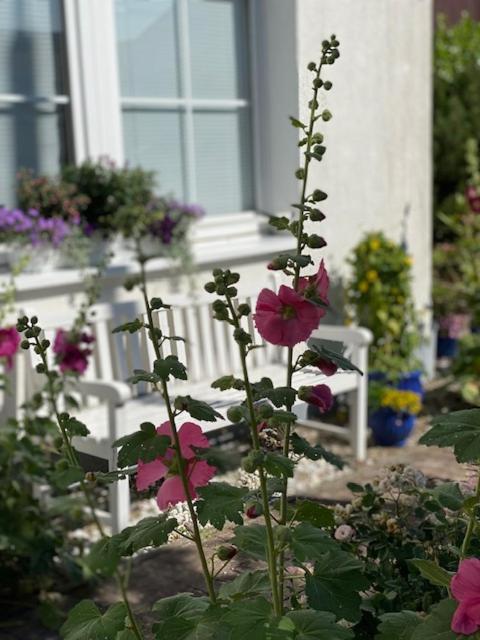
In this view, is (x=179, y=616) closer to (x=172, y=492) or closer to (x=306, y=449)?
(x=172, y=492)

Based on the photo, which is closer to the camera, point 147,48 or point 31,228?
point 31,228

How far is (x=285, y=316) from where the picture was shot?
111 centimetres

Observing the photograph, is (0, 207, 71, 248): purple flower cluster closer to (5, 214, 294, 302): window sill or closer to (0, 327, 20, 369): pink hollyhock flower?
(5, 214, 294, 302): window sill

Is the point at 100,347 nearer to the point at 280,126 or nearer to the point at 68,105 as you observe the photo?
the point at 68,105

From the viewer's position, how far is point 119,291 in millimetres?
4230

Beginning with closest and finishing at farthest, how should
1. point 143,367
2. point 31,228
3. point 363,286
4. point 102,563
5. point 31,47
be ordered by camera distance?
point 102,563 < point 143,367 < point 31,228 < point 31,47 < point 363,286

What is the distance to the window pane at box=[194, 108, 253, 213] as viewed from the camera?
4793 mm

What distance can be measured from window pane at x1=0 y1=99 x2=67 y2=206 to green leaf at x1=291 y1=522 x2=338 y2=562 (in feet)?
10.9

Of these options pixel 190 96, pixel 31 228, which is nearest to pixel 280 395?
pixel 31 228

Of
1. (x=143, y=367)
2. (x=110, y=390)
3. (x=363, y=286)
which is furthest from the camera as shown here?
(x=363, y=286)

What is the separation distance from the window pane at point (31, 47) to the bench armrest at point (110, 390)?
146 centimetres

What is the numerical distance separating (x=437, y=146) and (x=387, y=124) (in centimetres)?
275

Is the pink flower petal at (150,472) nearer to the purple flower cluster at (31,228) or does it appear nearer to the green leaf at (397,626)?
the green leaf at (397,626)

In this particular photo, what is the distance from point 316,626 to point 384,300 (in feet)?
13.1
